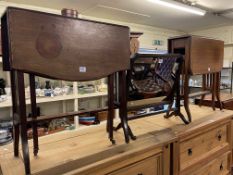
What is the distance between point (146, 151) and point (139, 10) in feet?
8.74

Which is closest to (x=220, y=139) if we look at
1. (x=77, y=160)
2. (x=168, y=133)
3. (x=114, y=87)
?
(x=168, y=133)

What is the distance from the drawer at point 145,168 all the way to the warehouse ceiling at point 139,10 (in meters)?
2.28

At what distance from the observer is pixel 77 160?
0.97 meters

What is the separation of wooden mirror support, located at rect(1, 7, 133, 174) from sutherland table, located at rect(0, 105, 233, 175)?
13 cm

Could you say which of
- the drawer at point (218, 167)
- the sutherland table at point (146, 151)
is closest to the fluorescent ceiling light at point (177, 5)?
the sutherland table at point (146, 151)

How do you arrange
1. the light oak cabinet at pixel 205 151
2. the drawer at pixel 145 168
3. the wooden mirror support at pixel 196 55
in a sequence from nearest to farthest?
1. the drawer at pixel 145 168
2. the light oak cabinet at pixel 205 151
3. the wooden mirror support at pixel 196 55

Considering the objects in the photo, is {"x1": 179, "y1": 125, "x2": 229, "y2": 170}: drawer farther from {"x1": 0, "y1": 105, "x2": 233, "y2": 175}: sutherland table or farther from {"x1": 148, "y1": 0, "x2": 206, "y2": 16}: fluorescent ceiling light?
{"x1": 148, "y1": 0, "x2": 206, "y2": 16}: fluorescent ceiling light

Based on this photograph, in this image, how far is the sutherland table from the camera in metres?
0.96

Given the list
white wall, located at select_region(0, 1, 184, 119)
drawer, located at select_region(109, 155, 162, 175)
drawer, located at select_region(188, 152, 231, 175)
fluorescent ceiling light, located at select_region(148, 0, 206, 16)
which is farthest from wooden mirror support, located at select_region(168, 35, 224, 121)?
white wall, located at select_region(0, 1, 184, 119)

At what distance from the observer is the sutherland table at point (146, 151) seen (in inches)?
37.8

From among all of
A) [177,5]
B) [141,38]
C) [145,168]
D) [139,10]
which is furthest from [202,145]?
[141,38]

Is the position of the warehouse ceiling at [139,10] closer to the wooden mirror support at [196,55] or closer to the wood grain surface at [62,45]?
the wooden mirror support at [196,55]

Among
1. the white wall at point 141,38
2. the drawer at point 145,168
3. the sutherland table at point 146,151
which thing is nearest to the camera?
the sutherland table at point 146,151

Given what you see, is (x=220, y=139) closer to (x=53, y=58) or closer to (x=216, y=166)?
(x=216, y=166)
